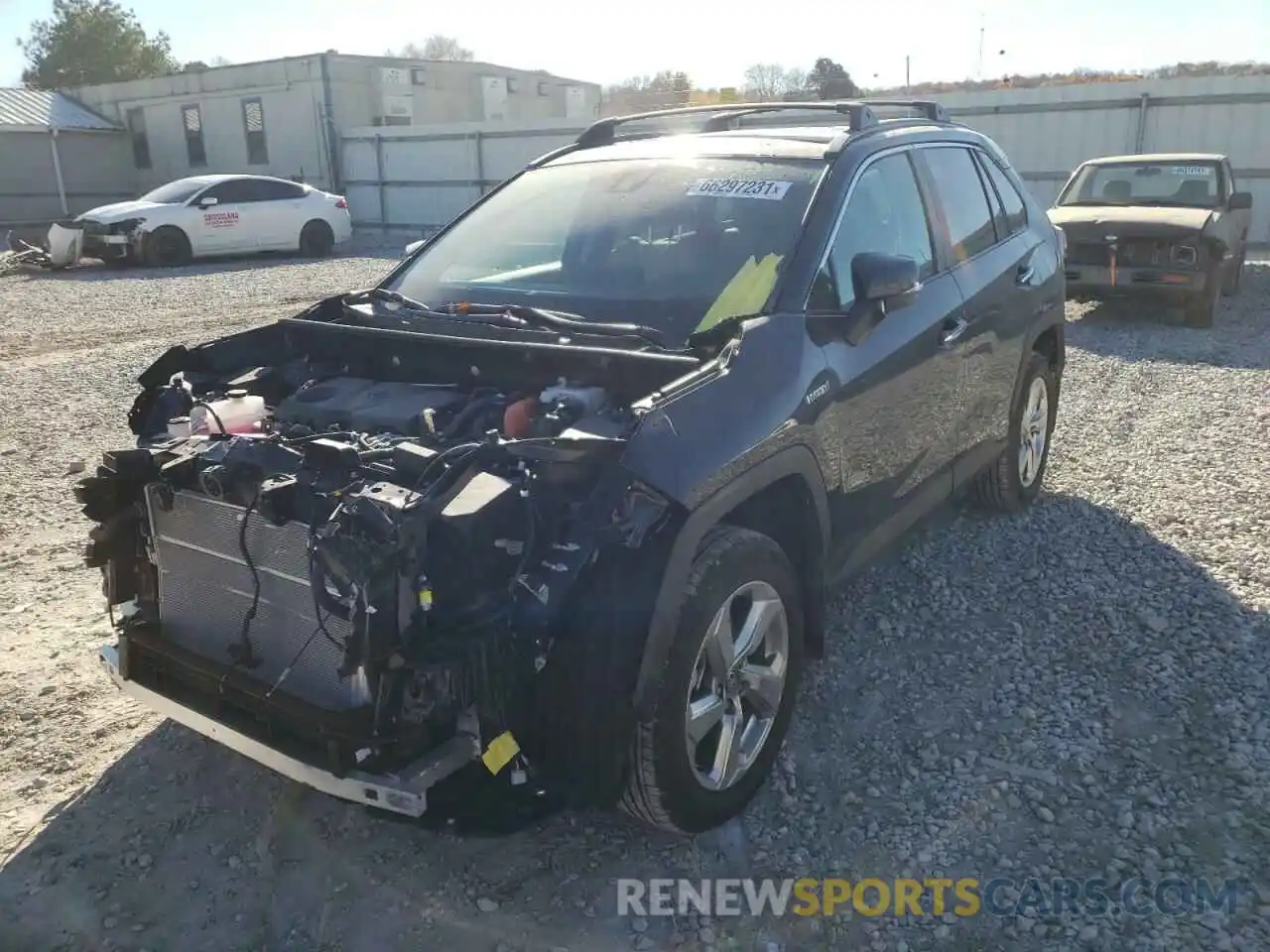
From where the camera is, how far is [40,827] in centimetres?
320

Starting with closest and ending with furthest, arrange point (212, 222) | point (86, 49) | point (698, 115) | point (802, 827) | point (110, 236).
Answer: point (802, 827)
point (698, 115)
point (110, 236)
point (212, 222)
point (86, 49)

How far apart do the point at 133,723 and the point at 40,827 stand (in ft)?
1.87

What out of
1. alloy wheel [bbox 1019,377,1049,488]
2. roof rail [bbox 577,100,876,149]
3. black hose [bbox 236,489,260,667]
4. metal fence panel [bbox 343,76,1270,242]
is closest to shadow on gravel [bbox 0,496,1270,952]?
black hose [bbox 236,489,260,667]

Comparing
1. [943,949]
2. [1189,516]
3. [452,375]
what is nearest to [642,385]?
[452,375]

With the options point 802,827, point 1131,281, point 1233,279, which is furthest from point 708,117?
point 1233,279

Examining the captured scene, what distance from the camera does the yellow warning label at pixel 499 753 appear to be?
262 centimetres

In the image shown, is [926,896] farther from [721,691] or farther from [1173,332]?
[1173,332]

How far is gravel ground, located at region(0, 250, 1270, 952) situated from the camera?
111 inches

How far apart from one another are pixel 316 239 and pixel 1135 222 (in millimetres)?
14375

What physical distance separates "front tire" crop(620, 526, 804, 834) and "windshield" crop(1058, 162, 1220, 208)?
412 inches

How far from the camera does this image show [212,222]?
59.2ft

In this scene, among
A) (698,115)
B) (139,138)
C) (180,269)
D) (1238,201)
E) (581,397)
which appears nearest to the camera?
(581,397)

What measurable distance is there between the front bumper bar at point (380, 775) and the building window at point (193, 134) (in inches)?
1177

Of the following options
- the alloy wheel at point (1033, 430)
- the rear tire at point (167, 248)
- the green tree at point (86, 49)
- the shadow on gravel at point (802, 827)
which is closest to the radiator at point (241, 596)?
the shadow on gravel at point (802, 827)
